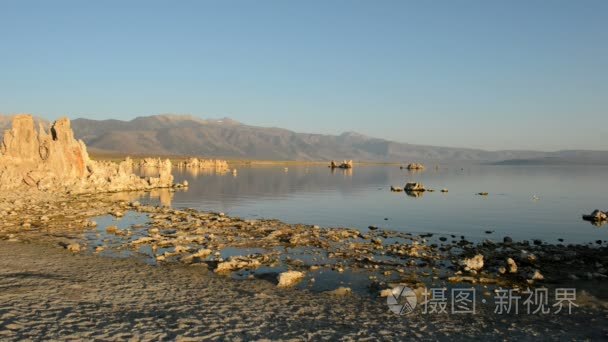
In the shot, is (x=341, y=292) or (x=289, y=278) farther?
(x=289, y=278)

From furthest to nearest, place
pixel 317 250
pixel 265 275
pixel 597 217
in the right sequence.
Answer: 1. pixel 597 217
2. pixel 317 250
3. pixel 265 275

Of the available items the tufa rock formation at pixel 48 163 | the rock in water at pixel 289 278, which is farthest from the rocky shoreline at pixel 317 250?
the tufa rock formation at pixel 48 163

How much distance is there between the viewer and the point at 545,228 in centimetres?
3803

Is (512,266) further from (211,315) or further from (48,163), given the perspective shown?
(48,163)

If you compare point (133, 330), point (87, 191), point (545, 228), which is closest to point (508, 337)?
point (133, 330)

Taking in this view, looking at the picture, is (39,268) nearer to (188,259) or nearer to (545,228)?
(188,259)

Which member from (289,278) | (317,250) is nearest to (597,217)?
(317,250)

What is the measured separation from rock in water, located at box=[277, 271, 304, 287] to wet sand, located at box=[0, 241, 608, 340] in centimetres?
62

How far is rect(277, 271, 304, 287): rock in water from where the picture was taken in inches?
747

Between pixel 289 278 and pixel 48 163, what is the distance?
48.3 meters

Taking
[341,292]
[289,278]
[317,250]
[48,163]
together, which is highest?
[48,163]

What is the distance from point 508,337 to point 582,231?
94.6 feet

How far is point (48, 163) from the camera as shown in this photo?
5575cm

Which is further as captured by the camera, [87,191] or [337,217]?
[87,191]
